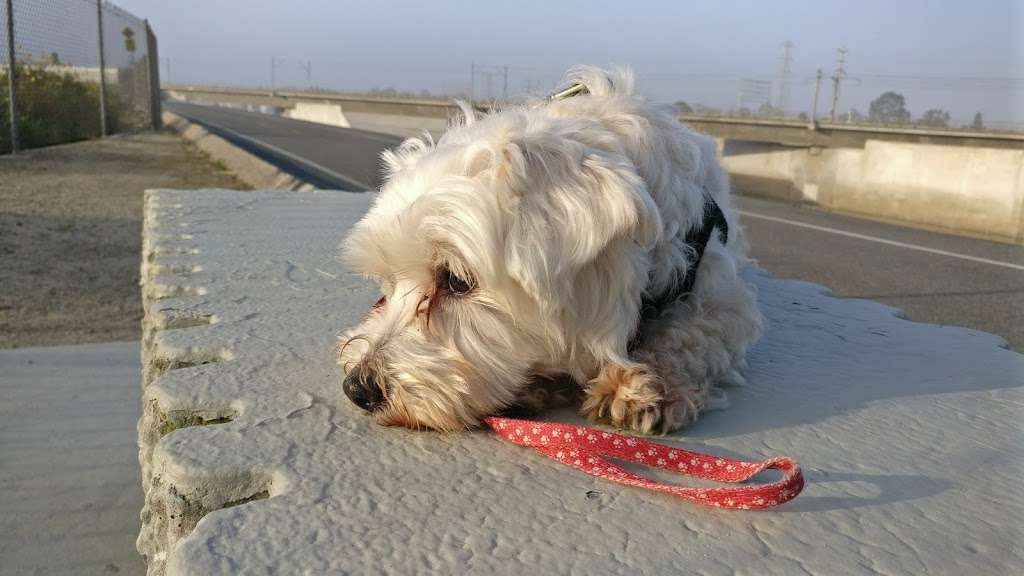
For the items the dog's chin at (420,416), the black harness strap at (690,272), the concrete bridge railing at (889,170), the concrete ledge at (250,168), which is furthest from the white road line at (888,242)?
the dog's chin at (420,416)

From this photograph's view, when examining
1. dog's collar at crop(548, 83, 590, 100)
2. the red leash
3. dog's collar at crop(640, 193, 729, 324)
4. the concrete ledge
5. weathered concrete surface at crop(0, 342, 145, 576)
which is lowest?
weathered concrete surface at crop(0, 342, 145, 576)

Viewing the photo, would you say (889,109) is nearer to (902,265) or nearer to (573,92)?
(902,265)

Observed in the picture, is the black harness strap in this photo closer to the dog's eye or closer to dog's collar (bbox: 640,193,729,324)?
dog's collar (bbox: 640,193,729,324)

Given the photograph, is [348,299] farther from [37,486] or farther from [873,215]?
[873,215]

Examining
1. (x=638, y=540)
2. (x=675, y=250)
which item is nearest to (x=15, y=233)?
(x=675, y=250)

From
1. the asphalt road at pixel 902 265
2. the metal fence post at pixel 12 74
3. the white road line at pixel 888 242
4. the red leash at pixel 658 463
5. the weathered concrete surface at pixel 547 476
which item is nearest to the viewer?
the weathered concrete surface at pixel 547 476

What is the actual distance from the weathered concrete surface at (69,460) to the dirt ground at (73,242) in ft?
2.07

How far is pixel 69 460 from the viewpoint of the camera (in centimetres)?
351

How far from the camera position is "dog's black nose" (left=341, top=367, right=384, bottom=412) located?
2.09m

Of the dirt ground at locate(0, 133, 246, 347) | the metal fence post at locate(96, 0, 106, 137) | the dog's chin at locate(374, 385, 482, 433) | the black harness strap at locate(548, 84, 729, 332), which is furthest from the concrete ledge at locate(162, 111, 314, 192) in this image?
the dog's chin at locate(374, 385, 482, 433)

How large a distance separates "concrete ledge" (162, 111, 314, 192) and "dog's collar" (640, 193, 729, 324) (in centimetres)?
621

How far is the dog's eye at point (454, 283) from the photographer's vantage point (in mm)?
2170

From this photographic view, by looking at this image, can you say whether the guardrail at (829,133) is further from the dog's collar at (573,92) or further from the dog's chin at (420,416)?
the dog's chin at (420,416)

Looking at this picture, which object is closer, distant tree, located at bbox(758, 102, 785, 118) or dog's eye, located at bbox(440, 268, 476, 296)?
dog's eye, located at bbox(440, 268, 476, 296)
